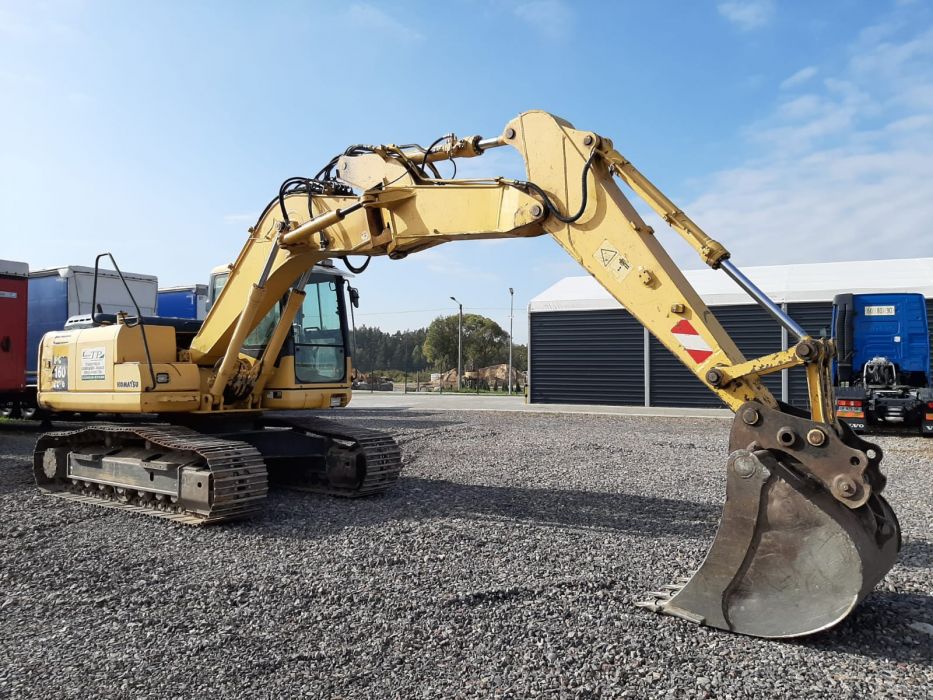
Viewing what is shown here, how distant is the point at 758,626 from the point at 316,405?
5.91m

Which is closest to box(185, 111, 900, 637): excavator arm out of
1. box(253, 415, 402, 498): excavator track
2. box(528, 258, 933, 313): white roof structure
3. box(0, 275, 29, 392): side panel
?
box(253, 415, 402, 498): excavator track

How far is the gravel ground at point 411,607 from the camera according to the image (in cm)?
384

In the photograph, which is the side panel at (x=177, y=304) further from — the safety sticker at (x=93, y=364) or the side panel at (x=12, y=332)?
the safety sticker at (x=93, y=364)

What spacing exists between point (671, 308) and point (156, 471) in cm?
548

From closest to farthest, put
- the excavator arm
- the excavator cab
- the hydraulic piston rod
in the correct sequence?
the excavator arm, the hydraulic piston rod, the excavator cab

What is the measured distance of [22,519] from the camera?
293 inches

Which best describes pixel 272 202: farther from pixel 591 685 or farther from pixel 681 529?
pixel 591 685

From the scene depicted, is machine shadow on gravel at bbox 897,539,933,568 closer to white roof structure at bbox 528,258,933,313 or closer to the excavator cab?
the excavator cab

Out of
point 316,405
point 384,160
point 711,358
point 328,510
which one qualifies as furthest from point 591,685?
point 316,405

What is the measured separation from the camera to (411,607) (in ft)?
15.9

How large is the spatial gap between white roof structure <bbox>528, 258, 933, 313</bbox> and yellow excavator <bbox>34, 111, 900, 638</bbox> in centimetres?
1487

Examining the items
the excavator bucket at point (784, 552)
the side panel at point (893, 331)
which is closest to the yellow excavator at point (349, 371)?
the excavator bucket at point (784, 552)

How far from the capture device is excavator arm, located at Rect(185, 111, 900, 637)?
4254 millimetres

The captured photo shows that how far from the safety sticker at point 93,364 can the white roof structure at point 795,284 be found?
16.3 meters
